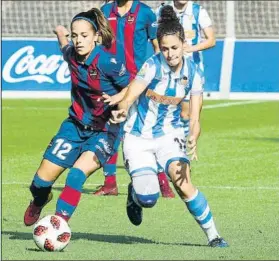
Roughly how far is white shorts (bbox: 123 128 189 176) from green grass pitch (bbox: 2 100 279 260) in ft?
1.91

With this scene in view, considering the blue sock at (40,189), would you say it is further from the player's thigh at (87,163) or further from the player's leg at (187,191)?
the player's leg at (187,191)

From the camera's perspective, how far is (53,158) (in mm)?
8305

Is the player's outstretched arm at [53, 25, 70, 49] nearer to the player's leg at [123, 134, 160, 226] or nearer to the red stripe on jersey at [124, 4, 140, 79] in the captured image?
the player's leg at [123, 134, 160, 226]

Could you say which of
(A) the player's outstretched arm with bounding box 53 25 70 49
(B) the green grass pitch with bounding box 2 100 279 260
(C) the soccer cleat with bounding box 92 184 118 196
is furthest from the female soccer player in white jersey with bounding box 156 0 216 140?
(A) the player's outstretched arm with bounding box 53 25 70 49

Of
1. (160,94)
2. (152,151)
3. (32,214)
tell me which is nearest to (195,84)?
(160,94)

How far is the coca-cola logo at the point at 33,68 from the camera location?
22000 mm

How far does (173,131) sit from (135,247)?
90 centimetres

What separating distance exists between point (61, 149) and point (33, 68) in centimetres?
1396

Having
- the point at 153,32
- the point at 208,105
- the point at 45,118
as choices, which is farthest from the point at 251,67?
the point at 153,32

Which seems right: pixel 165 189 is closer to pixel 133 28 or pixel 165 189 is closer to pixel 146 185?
pixel 133 28

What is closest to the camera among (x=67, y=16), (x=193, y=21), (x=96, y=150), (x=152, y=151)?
(x=152, y=151)

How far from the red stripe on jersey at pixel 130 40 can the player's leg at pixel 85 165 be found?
3.01 m

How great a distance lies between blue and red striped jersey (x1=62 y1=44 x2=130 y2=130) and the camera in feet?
27.3

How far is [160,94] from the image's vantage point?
317 inches
